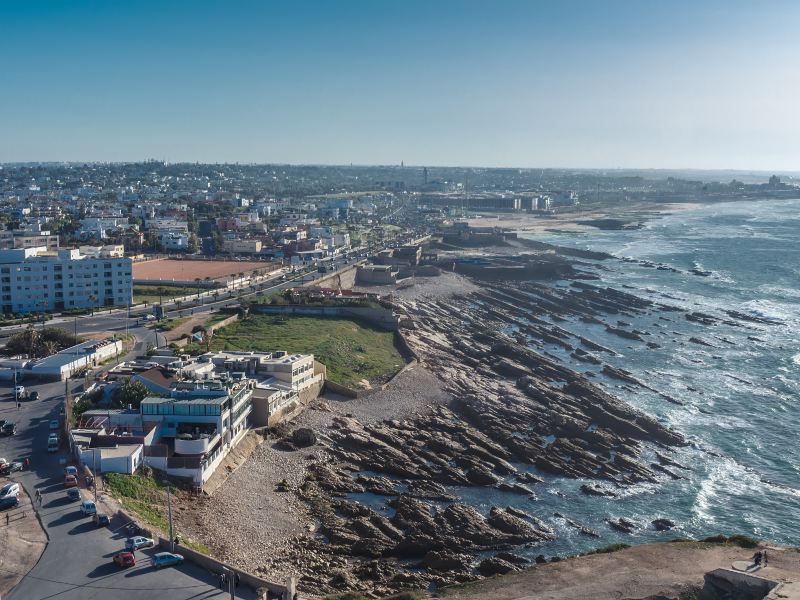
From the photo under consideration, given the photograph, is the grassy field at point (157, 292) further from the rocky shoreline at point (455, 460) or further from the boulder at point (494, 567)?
the boulder at point (494, 567)

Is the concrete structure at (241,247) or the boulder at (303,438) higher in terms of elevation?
the concrete structure at (241,247)

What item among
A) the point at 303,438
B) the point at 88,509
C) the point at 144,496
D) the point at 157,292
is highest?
the point at 157,292

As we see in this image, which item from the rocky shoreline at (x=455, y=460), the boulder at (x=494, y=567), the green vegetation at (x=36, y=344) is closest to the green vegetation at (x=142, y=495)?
the rocky shoreline at (x=455, y=460)

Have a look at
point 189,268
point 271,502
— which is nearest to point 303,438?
point 271,502

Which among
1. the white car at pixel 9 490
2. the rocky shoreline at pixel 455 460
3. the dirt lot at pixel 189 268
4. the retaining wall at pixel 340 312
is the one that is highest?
Answer: the dirt lot at pixel 189 268

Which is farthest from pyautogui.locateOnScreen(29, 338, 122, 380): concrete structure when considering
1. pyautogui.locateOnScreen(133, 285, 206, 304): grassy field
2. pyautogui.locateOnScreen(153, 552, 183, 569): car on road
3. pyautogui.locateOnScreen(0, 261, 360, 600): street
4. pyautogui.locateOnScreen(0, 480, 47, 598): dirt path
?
pyautogui.locateOnScreen(153, 552, 183, 569): car on road

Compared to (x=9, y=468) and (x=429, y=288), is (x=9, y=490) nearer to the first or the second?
(x=9, y=468)

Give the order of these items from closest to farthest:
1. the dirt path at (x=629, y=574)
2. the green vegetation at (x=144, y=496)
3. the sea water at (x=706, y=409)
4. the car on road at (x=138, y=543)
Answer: the car on road at (x=138, y=543) → the dirt path at (x=629, y=574) → the green vegetation at (x=144, y=496) → the sea water at (x=706, y=409)

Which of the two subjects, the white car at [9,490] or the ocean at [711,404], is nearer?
the white car at [9,490]
